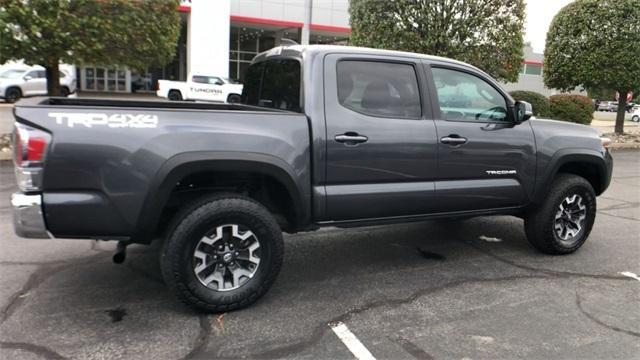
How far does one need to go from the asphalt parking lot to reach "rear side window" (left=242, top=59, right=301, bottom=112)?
151cm

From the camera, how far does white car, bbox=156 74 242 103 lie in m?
26.9

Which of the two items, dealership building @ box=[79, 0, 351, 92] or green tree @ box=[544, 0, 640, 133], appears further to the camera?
dealership building @ box=[79, 0, 351, 92]

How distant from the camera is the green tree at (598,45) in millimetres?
15508

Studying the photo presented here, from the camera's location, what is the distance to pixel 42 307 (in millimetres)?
3822

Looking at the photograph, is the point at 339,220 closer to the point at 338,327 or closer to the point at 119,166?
the point at 338,327

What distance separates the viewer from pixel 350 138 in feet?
13.4

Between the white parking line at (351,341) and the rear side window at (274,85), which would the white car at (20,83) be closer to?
the rear side window at (274,85)

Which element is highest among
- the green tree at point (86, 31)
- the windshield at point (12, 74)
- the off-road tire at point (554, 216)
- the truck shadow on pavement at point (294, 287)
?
the green tree at point (86, 31)

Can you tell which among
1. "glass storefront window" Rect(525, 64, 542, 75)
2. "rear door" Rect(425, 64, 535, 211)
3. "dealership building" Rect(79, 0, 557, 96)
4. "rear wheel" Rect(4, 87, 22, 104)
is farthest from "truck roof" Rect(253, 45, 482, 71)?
"glass storefront window" Rect(525, 64, 542, 75)

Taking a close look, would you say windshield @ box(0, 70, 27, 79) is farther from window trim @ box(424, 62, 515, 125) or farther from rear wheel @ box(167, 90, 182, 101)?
window trim @ box(424, 62, 515, 125)

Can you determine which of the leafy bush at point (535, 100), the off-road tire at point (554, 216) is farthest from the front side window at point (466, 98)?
the leafy bush at point (535, 100)

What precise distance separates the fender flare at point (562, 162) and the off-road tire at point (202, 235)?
2.75 meters

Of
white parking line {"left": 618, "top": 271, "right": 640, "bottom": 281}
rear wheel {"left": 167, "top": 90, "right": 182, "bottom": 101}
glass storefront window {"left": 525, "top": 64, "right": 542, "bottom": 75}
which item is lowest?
white parking line {"left": 618, "top": 271, "right": 640, "bottom": 281}

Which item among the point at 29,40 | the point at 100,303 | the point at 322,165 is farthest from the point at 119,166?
the point at 29,40
